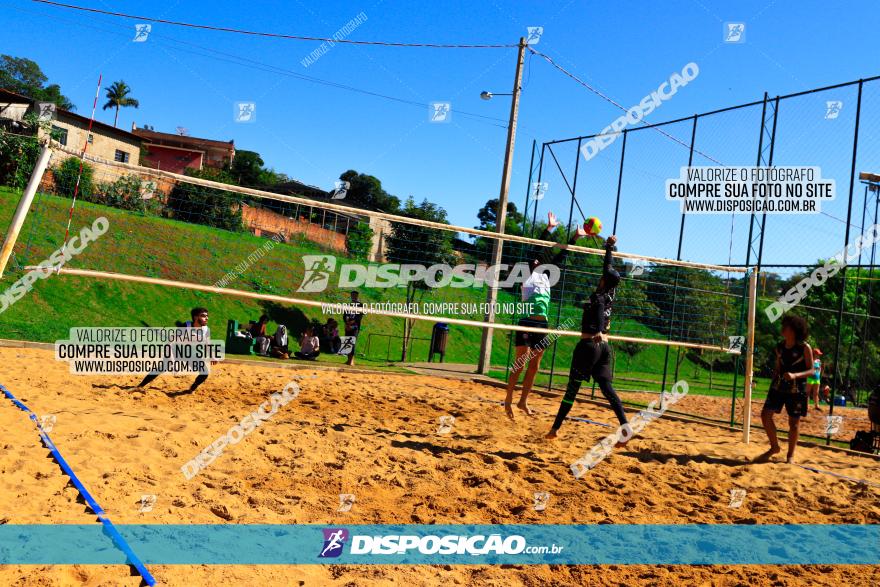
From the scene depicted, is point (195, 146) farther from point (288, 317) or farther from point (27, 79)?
point (288, 317)

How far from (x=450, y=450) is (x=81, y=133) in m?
42.2

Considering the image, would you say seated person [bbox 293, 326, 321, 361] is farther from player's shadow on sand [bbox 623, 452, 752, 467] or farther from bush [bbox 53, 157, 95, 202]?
player's shadow on sand [bbox 623, 452, 752, 467]

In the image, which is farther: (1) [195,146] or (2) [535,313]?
(1) [195,146]

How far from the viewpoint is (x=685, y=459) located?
246 inches

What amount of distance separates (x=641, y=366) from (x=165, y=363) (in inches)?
886

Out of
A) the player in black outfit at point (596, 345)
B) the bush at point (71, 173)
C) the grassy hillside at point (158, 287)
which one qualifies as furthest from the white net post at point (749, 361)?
the bush at point (71, 173)

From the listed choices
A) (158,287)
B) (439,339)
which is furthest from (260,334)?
(439,339)

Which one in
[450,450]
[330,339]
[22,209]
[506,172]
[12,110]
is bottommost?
[450,450]

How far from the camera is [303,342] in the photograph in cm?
1275

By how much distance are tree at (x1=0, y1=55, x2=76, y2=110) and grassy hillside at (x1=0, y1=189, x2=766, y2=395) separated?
49348 millimetres

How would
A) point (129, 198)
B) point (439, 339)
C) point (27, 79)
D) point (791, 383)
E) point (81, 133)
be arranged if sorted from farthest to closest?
point (27, 79) < point (81, 133) < point (439, 339) < point (129, 198) < point (791, 383)

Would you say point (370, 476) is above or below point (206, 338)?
below

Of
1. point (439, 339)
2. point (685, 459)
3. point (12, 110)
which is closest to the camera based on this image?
point (685, 459)

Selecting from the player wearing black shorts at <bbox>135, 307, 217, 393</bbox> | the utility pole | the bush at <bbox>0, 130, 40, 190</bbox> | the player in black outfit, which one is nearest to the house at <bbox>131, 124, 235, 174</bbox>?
the bush at <bbox>0, 130, 40, 190</bbox>
